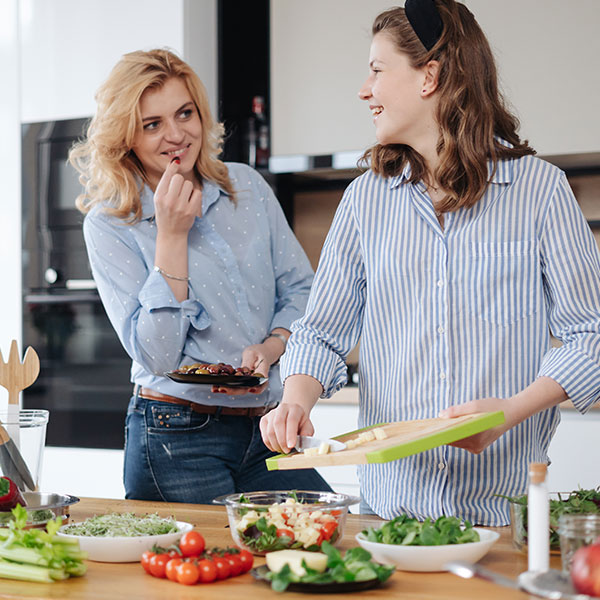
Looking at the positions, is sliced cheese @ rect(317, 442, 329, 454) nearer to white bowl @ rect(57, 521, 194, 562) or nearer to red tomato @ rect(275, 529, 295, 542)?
red tomato @ rect(275, 529, 295, 542)

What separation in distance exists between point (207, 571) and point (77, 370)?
233cm

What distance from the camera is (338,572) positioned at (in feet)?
3.65

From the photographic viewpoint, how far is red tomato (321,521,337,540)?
1.28m

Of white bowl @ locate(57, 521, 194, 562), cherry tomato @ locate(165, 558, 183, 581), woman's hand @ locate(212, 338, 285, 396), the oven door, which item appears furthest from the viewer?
the oven door

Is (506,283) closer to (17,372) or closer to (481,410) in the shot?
(481,410)

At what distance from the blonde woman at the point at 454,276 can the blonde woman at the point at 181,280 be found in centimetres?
36

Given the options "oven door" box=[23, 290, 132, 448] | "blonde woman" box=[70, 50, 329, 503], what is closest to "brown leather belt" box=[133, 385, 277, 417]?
"blonde woman" box=[70, 50, 329, 503]

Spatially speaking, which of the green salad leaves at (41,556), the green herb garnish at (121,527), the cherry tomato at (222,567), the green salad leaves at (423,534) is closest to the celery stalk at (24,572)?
the green salad leaves at (41,556)

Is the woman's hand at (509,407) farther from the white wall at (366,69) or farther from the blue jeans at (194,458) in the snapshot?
the white wall at (366,69)

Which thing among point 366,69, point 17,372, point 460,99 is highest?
point 366,69

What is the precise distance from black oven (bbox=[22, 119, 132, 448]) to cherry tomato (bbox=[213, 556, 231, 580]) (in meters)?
2.14

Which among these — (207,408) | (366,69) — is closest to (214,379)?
(207,408)

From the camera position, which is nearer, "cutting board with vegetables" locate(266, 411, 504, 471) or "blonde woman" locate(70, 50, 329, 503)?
"cutting board with vegetables" locate(266, 411, 504, 471)

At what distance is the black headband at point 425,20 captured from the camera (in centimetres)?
162
